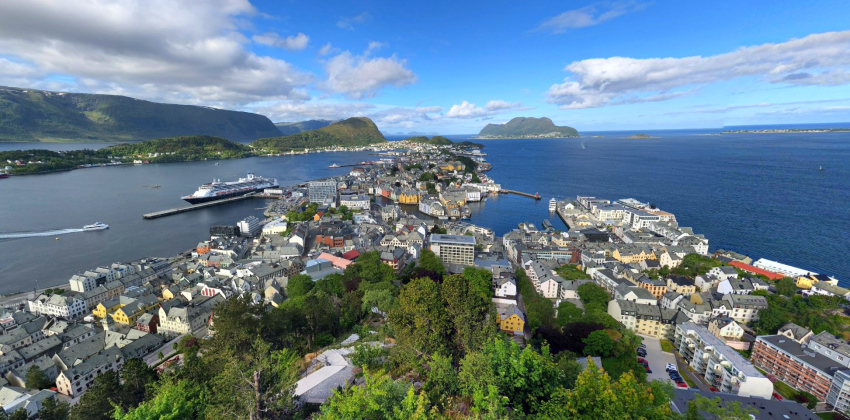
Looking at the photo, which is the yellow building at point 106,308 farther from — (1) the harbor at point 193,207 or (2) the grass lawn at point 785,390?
(2) the grass lawn at point 785,390

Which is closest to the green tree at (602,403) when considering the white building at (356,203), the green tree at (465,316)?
the green tree at (465,316)

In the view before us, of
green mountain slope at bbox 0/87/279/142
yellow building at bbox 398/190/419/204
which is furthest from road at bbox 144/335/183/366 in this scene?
green mountain slope at bbox 0/87/279/142

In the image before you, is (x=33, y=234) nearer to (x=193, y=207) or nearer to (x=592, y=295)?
(x=193, y=207)

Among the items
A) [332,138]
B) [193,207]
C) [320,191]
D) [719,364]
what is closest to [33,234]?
[193,207]

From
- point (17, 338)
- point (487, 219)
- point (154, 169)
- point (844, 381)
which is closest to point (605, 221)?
point (487, 219)

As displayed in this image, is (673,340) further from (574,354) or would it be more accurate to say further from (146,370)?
(146,370)
